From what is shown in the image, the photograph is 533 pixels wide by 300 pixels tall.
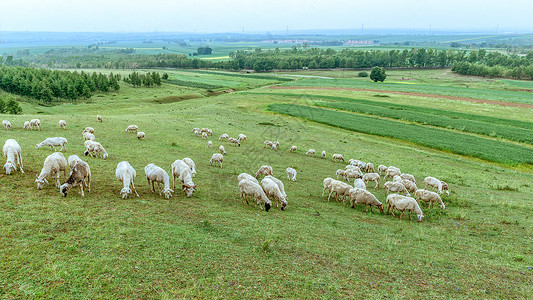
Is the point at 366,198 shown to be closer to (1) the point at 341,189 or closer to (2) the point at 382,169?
(1) the point at 341,189

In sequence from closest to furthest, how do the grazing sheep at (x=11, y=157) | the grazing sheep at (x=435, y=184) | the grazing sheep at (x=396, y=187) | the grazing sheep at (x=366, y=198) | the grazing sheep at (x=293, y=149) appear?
the grazing sheep at (x=11, y=157) < the grazing sheep at (x=366, y=198) < the grazing sheep at (x=396, y=187) < the grazing sheep at (x=435, y=184) < the grazing sheep at (x=293, y=149)

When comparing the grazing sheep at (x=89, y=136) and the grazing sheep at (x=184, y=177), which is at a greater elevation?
the grazing sheep at (x=89, y=136)

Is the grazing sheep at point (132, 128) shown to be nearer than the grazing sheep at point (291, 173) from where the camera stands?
No

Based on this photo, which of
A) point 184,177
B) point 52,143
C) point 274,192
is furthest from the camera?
point 52,143

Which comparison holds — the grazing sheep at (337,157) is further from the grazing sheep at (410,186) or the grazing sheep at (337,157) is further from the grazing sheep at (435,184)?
the grazing sheep at (410,186)

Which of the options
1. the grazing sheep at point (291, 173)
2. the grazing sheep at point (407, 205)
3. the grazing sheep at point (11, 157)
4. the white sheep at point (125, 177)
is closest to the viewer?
the white sheep at point (125, 177)

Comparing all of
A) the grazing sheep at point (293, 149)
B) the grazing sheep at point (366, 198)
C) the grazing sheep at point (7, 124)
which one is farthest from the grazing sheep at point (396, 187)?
the grazing sheep at point (7, 124)

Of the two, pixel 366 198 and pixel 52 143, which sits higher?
pixel 52 143

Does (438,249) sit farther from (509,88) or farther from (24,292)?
(509,88)

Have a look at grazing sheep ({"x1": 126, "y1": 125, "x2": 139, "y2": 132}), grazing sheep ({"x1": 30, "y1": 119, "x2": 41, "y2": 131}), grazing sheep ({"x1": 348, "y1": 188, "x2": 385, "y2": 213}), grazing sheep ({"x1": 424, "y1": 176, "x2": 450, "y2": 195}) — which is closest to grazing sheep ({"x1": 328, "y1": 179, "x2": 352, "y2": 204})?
grazing sheep ({"x1": 348, "y1": 188, "x2": 385, "y2": 213})

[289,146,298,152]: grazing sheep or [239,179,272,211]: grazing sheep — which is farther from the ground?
[239,179,272,211]: grazing sheep

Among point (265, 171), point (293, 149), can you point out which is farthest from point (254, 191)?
point (293, 149)

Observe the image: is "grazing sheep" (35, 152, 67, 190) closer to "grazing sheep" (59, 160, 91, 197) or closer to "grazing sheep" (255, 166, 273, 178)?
"grazing sheep" (59, 160, 91, 197)

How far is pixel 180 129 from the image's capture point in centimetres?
3938
